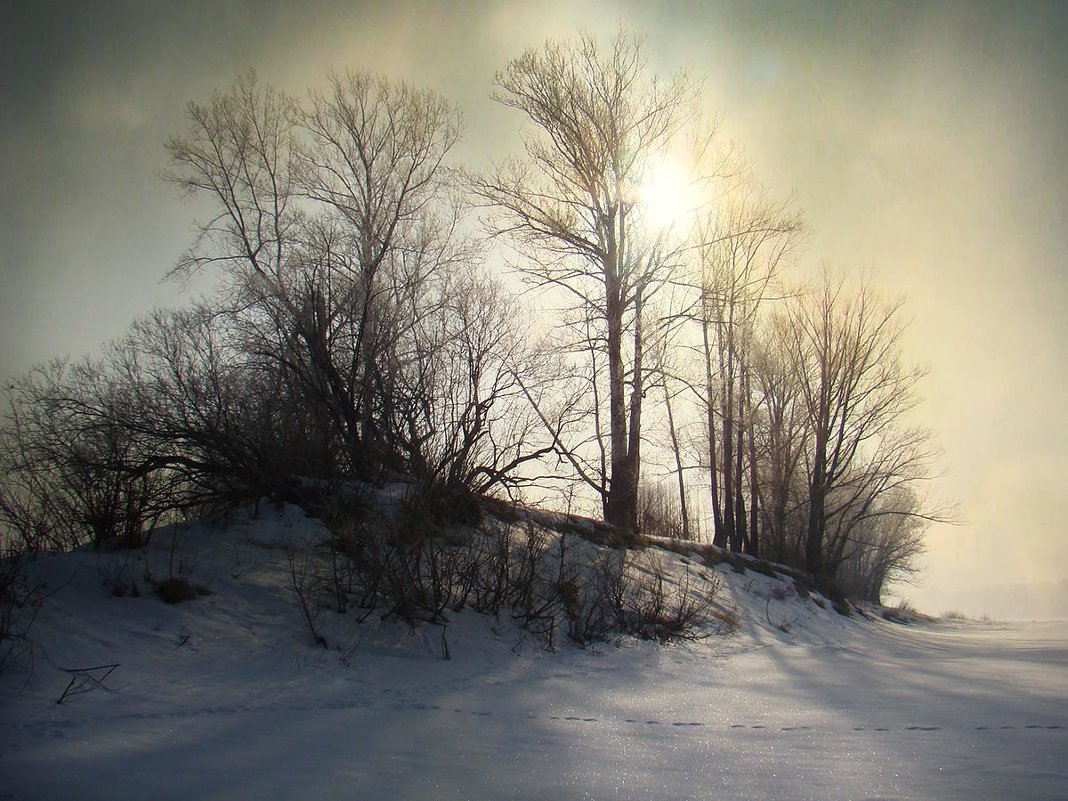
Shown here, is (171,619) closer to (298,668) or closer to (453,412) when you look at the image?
(298,668)

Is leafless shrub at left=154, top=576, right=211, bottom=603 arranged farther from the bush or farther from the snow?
the bush

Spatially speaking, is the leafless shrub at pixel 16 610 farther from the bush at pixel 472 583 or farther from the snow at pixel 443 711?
the bush at pixel 472 583

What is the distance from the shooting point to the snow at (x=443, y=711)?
2875mm

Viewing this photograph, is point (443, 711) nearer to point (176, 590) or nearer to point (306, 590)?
point (306, 590)

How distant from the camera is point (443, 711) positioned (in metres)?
4.42

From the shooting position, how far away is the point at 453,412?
8305 mm

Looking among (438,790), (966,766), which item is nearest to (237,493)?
(438,790)

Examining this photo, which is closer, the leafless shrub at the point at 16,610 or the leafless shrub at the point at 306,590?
the leafless shrub at the point at 16,610

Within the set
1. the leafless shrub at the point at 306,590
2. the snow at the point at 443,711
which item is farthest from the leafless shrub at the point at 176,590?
the leafless shrub at the point at 306,590

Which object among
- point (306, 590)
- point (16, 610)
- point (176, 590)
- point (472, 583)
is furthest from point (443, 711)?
point (16, 610)

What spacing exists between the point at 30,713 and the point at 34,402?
226 inches

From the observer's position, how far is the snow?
2875 millimetres

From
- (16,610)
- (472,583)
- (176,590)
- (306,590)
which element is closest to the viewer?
(16,610)

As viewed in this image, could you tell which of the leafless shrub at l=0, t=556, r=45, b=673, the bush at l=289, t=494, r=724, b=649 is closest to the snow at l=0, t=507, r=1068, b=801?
the leafless shrub at l=0, t=556, r=45, b=673
